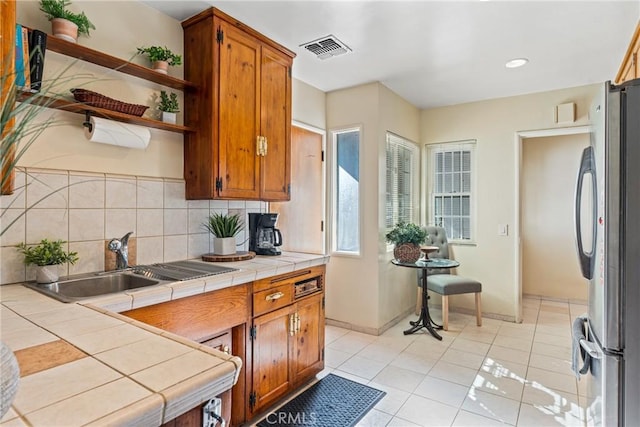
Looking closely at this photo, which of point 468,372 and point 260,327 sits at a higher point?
point 260,327

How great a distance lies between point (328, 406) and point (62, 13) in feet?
8.41

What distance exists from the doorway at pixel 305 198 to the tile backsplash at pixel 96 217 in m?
1.01

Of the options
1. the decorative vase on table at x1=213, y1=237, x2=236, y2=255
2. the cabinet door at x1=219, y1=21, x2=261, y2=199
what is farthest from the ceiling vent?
the decorative vase on table at x1=213, y1=237, x2=236, y2=255

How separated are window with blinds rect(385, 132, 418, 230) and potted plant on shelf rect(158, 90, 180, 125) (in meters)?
2.18

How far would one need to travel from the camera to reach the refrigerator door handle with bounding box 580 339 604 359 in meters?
1.38

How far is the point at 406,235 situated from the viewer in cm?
348

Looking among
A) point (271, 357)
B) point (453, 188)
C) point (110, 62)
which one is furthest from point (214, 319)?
point (453, 188)

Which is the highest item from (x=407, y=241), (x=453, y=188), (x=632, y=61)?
(x=632, y=61)

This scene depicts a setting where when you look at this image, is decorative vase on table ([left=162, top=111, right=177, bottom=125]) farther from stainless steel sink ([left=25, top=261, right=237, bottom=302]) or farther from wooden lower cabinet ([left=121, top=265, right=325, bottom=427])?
wooden lower cabinet ([left=121, top=265, right=325, bottom=427])

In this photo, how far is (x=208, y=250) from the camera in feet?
8.01

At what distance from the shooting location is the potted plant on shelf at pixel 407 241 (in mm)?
3451

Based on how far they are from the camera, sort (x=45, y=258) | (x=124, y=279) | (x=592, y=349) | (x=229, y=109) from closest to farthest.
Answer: (x=592, y=349) < (x=45, y=258) < (x=124, y=279) < (x=229, y=109)

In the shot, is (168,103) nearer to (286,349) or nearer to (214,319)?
(214,319)

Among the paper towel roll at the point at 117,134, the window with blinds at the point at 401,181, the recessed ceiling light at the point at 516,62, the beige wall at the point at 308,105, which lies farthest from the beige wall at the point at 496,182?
the paper towel roll at the point at 117,134
